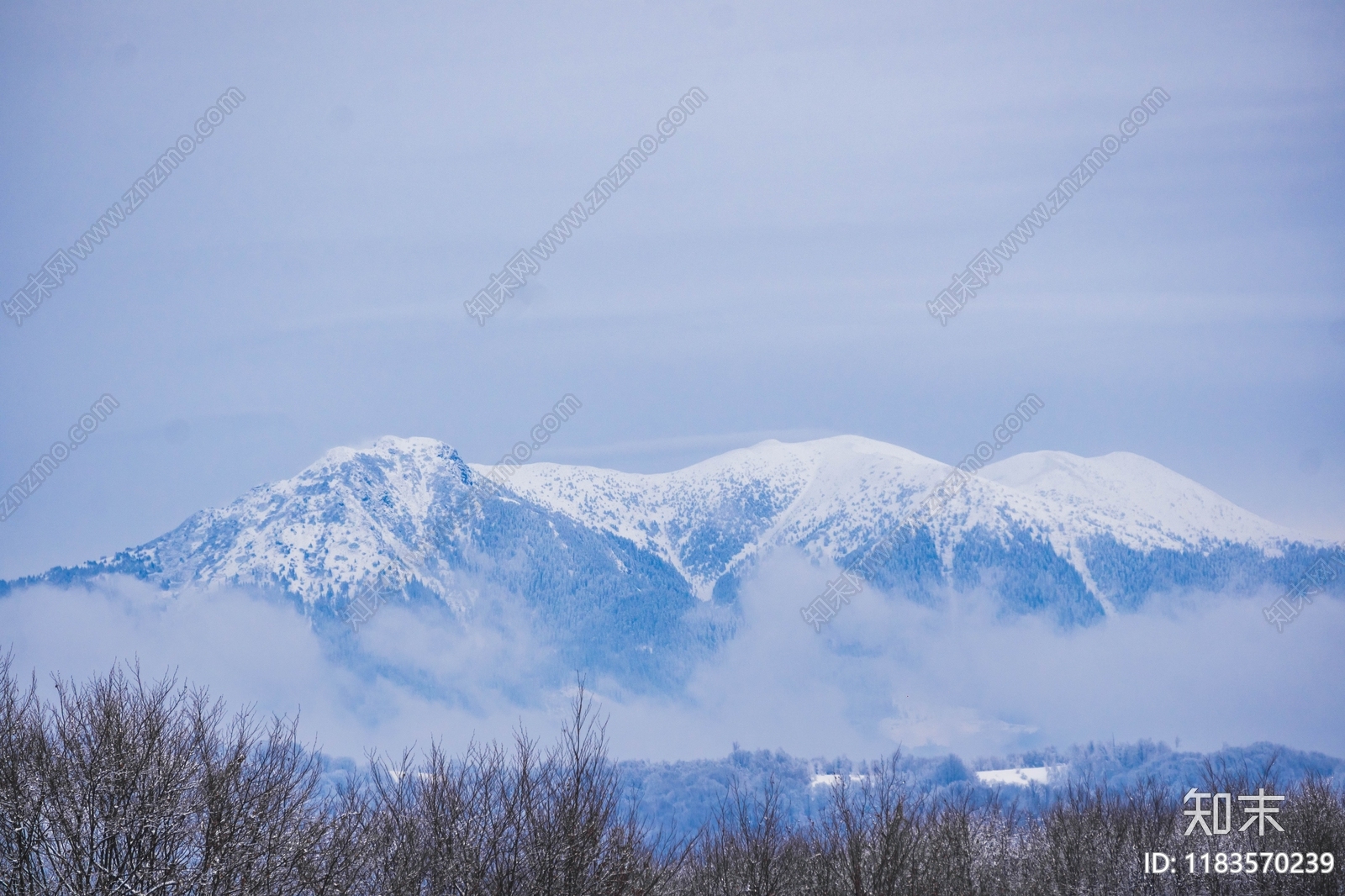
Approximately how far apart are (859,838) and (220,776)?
67.5ft

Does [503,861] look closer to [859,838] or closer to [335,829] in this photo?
[335,829]

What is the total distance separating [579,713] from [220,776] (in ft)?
31.9

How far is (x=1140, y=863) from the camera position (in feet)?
177

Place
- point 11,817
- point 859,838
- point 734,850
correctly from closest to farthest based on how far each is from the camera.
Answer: point 11,817
point 859,838
point 734,850

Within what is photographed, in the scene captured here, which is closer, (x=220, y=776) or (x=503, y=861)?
(x=503, y=861)

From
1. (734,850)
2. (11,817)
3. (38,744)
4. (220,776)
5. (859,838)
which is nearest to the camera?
(11,817)

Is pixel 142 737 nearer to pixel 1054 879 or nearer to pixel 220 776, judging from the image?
pixel 220 776

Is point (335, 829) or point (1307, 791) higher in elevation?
point (1307, 791)

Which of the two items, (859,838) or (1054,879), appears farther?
(1054,879)

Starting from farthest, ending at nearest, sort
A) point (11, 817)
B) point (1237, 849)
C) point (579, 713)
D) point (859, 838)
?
point (1237, 849), point (859, 838), point (11, 817), point (579, 713)

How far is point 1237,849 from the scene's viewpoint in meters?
53.2

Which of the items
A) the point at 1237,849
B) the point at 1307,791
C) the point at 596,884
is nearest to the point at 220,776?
the point at 596,884

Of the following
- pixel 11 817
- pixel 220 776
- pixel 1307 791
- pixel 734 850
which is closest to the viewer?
pixel 11 817

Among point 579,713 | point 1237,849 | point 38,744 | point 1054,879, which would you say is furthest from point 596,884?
point 1237,849
